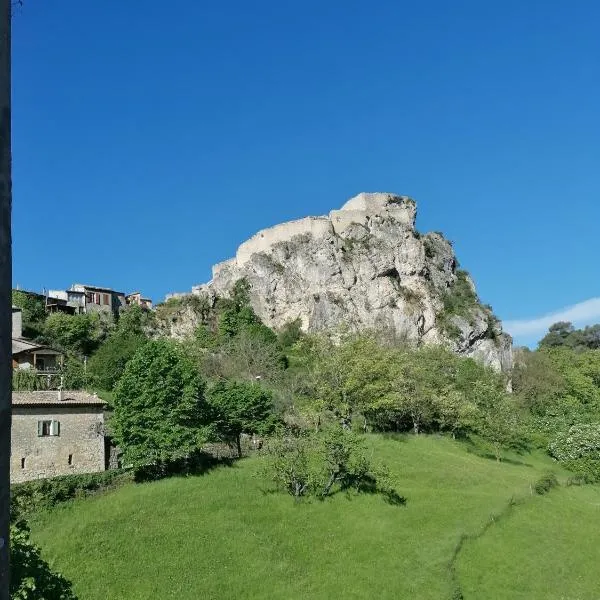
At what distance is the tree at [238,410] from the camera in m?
40.1

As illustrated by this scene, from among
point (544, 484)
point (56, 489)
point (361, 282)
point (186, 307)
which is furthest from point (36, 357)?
point (361, 282)

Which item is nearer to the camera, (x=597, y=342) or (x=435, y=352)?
(x=435, y=352)

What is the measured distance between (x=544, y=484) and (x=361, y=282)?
53.3m

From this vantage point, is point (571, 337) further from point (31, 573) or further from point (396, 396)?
point (31, 573)

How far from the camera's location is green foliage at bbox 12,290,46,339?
2721 inches

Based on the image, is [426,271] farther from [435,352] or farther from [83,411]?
[83,411]

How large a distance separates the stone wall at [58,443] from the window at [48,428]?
16cm

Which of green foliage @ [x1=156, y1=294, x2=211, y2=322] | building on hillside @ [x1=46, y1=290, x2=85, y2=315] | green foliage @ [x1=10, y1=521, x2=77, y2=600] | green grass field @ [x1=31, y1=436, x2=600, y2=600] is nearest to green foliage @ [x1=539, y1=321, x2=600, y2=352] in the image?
green foliage @ [x1=156, y1=294, x2=211, y2=322]

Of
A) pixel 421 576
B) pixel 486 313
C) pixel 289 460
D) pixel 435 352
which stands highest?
pixel 486 313

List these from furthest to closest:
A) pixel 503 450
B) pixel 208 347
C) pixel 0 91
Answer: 1. pixel 208 347
2. pixel 503 450
3. pixel 0 91

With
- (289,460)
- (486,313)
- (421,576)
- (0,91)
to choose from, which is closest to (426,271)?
(486,313)

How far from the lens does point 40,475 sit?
109 ft

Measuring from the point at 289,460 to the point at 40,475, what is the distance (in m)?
12.9

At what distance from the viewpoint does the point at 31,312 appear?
71750 millimetres
